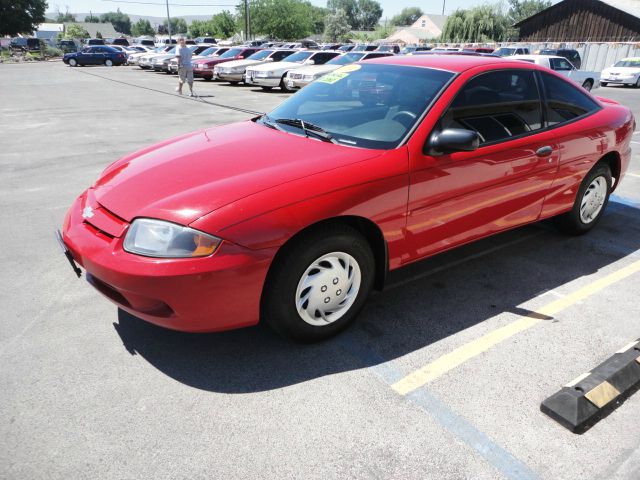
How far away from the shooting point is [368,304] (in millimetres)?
3473

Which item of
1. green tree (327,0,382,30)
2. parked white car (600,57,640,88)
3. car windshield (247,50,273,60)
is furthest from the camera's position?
green tree (327,0,382,30)

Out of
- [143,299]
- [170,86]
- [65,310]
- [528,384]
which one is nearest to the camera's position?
[143,299]

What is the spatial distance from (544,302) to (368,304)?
127 centimetres

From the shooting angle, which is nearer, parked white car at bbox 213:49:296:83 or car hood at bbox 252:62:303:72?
car hood at bbox 252:62:303:72

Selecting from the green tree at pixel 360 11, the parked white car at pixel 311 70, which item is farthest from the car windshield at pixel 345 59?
the green tree at pixel 360 11

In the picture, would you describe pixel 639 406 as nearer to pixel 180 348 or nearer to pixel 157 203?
pixel 180 348

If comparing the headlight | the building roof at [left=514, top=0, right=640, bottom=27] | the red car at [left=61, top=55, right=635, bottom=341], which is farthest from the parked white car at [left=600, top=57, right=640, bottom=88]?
the headlight

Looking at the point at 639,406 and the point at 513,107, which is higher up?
the point at 513,107

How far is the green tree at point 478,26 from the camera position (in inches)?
2375

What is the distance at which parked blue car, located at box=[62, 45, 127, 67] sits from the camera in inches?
1315

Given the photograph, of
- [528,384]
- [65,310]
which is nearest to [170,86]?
[65,310]

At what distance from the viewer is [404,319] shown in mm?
3270

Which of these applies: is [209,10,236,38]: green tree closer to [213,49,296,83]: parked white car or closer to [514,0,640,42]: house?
[514,0,640,42]: house

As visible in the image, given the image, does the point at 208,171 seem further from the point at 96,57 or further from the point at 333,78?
the point at 96,57
